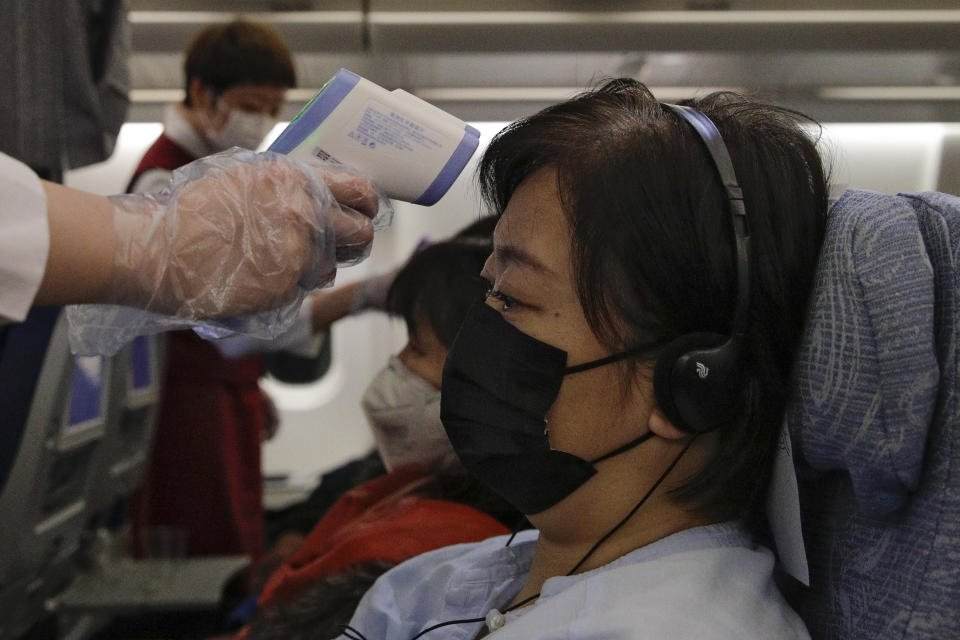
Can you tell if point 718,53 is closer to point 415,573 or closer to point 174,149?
point 415,573

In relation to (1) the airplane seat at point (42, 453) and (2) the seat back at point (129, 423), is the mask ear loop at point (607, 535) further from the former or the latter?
(2) the seat back at point (129, 423)

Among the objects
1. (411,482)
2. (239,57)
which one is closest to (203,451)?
(239,57)

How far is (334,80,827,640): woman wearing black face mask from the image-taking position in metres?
1.11

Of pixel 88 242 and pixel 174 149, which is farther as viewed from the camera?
pixel 174 149

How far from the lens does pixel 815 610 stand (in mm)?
1202

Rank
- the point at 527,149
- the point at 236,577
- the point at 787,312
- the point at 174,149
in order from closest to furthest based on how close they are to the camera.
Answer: the point at 787,312 → the point at 527,149 → the point at 174,149 → the point at 236,577

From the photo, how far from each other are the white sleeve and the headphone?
31.7 inches

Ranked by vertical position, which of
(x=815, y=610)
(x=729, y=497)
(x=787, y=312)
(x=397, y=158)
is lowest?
(x=815, y=610)

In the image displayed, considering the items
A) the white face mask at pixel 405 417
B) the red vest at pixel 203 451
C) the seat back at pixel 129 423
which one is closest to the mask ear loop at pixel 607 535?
the white face mask at pixel 405 417

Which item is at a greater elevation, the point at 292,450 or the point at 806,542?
the point at 806,542

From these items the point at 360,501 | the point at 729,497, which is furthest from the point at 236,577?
the point at 729,497

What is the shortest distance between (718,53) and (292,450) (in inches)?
183

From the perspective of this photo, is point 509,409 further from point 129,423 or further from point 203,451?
point 203,451

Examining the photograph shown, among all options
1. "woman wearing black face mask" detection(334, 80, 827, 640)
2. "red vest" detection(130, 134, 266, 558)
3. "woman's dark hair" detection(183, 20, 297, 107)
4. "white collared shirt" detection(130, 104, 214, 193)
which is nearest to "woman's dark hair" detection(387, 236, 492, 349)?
"woman wearing black face mask" detection(334, 80, 827, 640)
